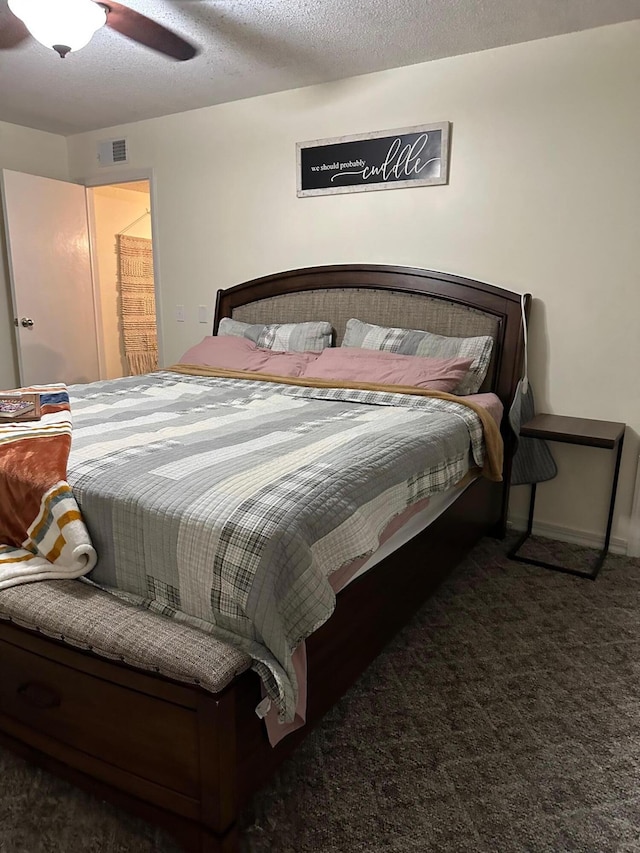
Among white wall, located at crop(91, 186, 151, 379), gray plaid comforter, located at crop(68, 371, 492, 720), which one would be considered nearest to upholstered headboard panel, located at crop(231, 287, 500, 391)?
gray plaid comforter, located at crop(68, 371, 492, 720)

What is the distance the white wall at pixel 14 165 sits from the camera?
424 cm

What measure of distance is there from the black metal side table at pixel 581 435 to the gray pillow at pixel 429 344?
341 millimetres

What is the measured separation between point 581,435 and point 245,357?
1.79 m

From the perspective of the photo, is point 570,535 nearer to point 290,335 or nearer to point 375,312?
point 375,312

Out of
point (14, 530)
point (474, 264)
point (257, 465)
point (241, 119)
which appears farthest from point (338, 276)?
point (14, 530)

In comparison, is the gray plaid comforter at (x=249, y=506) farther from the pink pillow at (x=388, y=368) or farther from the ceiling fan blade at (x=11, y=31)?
the ceiling fan blade at (x=11, y=31)

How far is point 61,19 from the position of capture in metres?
1.89

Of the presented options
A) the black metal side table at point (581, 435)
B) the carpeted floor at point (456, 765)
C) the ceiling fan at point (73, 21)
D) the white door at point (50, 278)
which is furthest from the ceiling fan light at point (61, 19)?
the white door at point (50, 278)

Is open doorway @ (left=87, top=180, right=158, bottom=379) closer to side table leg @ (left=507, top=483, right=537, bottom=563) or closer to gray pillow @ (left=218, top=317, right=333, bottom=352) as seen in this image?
gray pillow @ (left=218, top=317, right=333, bottom=352)

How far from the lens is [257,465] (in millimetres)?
1621

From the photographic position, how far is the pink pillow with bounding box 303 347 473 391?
2742mm

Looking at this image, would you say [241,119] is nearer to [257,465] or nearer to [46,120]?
[46,120]

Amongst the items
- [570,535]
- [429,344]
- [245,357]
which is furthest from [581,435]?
[245,357]

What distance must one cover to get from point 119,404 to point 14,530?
94 cm
